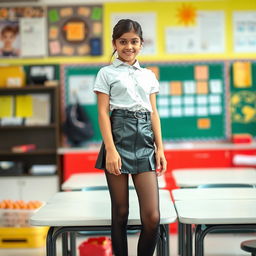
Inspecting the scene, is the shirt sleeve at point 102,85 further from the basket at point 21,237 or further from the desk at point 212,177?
the basket at point 21,237

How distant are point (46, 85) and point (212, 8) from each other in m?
1.89

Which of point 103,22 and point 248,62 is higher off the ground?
point 103,22

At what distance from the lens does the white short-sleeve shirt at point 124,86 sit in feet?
7.56

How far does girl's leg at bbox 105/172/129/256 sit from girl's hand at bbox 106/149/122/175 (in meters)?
0.05


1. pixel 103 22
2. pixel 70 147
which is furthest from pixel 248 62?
pixel 70 147

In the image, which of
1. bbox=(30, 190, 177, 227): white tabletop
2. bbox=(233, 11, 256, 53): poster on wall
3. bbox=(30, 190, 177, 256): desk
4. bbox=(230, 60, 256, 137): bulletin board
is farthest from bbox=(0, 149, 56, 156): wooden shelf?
bbox=(30, 190, 177, 256): desk

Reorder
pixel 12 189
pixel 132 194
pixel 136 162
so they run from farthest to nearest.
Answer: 1. pixel 12 189
2. pixel 132 194
3. pixel 136 162

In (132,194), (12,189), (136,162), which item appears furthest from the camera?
(12,189)

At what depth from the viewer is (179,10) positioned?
575 cm

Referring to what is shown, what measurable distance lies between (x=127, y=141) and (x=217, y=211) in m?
0.52

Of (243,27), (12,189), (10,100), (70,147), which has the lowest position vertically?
(12,189)

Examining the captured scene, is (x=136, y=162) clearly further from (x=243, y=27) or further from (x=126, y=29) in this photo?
(x=243, y=27)

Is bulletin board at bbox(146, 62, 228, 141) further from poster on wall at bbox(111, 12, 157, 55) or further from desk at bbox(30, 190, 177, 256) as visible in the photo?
desk at bbox(30, 190, 177, 256)

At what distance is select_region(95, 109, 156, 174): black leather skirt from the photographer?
2.28 metres
